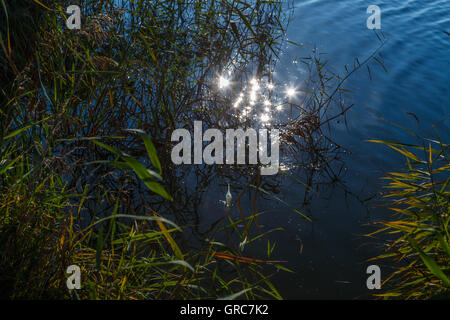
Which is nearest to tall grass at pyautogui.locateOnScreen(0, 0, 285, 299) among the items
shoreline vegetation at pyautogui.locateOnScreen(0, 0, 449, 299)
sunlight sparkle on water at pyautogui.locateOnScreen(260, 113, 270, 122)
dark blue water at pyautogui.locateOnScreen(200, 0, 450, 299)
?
shoreline vegetation at pyautogui.locateOnScreen(0, 0, 449, 299)

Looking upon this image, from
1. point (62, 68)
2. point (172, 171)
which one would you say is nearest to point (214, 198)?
point (172, 171)

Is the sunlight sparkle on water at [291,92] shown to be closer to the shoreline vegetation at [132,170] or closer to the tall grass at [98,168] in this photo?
the shoreline vegetation at [132,170]

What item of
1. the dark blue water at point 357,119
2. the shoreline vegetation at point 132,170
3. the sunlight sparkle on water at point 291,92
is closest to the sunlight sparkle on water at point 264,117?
the shoreline vegetation at point 132,170

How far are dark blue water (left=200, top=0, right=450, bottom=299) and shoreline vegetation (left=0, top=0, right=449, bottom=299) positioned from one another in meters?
0.11

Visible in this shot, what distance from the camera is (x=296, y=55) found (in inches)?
174

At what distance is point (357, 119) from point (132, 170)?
200cm

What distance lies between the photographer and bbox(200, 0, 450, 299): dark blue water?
2262 mm

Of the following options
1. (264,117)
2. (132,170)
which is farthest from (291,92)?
(132,170)

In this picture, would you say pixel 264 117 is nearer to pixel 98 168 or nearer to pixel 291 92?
pixel 291 92

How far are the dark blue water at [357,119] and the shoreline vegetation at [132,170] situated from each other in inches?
4.2

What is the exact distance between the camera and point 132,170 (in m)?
2.69

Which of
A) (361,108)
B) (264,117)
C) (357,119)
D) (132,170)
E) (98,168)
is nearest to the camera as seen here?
(98,168)

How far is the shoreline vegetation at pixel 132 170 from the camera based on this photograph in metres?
1.55

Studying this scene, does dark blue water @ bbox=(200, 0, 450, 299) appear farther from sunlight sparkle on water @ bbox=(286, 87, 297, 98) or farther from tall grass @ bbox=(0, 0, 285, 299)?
tall grass @ bbox=(0, 0, 285, 299)
